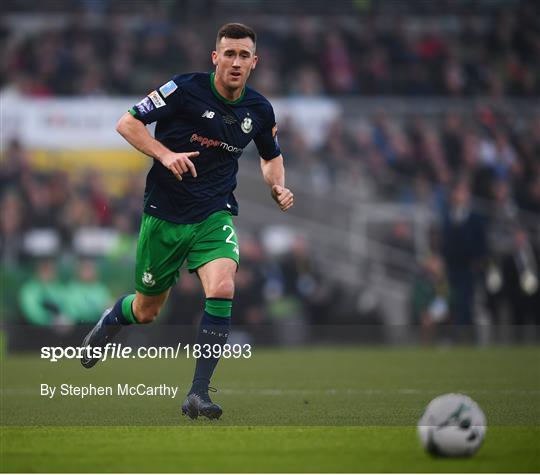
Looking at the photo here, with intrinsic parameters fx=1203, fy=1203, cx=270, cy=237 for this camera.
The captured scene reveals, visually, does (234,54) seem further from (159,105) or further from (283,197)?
(283,197)

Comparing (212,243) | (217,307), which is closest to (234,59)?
(212,243)

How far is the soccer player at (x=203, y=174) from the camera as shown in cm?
811

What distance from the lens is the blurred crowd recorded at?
22.8m

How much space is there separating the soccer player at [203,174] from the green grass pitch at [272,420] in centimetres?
88

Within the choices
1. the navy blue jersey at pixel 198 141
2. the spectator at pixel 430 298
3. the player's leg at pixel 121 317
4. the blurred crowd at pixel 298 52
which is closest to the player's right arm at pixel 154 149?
the navy blue jersey at pixel 198 141

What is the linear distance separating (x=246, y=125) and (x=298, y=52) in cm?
1563

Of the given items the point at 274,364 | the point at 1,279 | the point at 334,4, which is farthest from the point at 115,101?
the point at 274,364

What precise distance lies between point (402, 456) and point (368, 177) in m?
15.3

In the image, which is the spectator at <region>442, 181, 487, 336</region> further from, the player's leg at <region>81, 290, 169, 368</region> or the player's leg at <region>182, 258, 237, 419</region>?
the player's leg at <region>182, 258, 237, 419</region>

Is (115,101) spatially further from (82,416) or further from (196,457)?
(196,457)

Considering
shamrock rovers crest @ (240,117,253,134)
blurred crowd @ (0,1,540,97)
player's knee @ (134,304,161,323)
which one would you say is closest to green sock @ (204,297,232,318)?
player's knee @ (134,304,161,323)

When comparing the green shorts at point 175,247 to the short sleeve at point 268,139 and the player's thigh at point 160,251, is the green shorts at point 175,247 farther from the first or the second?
the short sleeve at point 268,139

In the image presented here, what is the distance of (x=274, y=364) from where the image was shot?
1451 cm

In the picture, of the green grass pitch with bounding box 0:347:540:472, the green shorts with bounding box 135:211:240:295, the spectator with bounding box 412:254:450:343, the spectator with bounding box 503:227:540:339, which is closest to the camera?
the green grass pitch with bounding box 0:347:540:472
